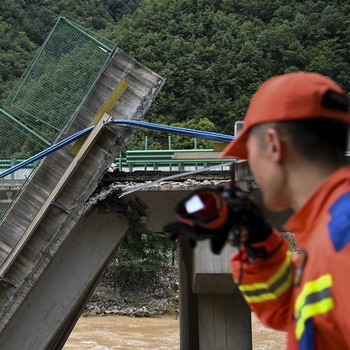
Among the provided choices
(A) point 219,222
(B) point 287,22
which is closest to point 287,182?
(A) point 219,222

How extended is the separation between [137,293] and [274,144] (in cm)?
3737

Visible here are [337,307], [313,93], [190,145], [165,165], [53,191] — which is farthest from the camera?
[190,145]

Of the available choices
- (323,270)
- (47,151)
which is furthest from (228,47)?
(323,270)

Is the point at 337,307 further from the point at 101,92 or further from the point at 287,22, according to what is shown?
the point at 287,22

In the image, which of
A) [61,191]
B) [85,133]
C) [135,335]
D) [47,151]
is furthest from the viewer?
[135,335]

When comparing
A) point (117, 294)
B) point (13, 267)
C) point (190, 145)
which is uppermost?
point (190, 145)

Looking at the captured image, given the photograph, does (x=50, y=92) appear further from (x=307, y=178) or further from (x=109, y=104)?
(x=307, y=178)

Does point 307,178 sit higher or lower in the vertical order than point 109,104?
lower

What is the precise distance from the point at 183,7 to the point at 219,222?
7128cm

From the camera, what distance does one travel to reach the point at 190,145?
3731 cm

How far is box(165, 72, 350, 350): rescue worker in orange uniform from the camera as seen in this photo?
1693 mm

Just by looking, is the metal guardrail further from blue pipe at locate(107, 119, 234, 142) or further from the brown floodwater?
the brown floodwater

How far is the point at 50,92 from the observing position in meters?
9.30

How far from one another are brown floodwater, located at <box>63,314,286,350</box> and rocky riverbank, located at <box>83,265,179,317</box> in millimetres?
943
